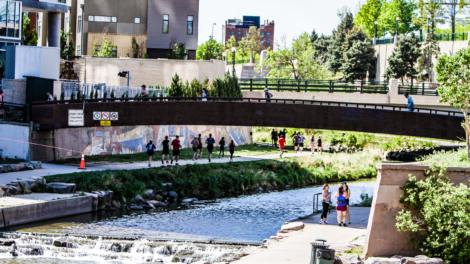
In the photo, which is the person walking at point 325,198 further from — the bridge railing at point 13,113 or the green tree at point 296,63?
the green tree at point 296,63

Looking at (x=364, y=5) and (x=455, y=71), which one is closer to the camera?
(x=455, y=71)

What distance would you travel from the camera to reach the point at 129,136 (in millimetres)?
40312

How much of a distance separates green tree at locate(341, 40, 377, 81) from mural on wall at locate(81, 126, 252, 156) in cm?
3437

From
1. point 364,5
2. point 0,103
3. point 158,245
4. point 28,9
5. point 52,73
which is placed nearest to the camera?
point 158,245

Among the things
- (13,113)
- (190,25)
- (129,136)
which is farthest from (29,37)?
(13,113)

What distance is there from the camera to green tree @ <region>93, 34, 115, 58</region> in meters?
55.8

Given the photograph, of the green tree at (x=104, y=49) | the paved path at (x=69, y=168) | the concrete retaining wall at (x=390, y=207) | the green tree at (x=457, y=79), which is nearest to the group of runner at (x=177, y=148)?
the paved path at (x=69, y=168)

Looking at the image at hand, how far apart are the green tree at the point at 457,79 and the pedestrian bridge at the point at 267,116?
10373 mm

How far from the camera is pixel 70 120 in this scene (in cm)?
3241

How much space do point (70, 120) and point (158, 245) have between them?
14.5 m

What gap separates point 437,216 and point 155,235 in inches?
414

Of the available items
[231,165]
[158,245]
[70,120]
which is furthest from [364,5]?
[158,245]

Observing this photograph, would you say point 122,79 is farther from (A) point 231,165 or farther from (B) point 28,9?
(A) point 231,165

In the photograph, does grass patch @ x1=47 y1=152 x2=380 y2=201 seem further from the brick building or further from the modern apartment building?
the brick building
